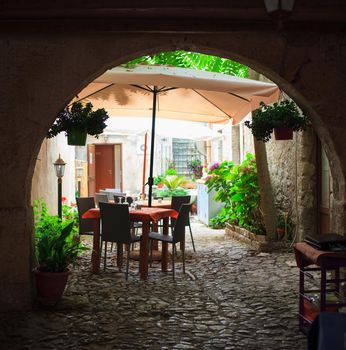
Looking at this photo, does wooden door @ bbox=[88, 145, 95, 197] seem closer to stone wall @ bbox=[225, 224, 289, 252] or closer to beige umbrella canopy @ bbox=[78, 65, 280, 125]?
beige umbrella canopy @ bbox=[78, 65, 280, 125]

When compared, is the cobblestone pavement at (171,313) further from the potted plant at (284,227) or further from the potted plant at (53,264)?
the potted plant at (284,227)

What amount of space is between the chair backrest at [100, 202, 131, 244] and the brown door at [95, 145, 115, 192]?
12.5 meters

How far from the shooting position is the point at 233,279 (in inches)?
239

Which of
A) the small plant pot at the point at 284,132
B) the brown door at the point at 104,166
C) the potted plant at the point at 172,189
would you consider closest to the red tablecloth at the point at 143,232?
the small plant pot at the point at 284,132

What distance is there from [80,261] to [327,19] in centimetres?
438

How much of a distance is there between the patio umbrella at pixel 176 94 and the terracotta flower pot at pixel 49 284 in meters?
2.42

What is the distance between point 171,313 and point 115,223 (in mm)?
1644

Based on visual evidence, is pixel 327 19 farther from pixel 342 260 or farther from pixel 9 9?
pixel 9 9

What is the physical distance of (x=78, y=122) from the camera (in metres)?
5.51

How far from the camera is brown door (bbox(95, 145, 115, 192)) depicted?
18.5 m

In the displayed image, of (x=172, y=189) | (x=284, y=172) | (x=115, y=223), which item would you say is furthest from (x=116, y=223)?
(x=172, y=189)

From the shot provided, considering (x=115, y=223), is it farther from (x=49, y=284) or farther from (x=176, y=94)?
(x=176, y=94)

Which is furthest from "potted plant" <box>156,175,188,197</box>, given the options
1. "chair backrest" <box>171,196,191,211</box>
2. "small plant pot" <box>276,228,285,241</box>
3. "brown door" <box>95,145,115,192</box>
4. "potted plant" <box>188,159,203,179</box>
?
"chair backrest" <box>171,196,191,211</box>

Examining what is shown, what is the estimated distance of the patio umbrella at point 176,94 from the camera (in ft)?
20.5
